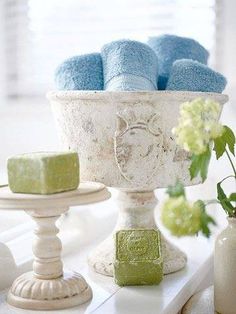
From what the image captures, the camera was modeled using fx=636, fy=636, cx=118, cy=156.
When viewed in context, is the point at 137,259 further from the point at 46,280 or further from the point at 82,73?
the point at 82,73

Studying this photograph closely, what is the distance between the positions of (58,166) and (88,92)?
152mm

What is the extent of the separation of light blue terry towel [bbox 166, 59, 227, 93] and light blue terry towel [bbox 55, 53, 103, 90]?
114 mm

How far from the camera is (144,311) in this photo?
2.89 feet

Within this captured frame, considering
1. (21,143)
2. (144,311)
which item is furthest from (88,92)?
(21,143)

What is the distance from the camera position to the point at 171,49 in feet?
3.51

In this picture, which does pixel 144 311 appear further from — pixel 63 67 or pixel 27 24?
pixel 27 24

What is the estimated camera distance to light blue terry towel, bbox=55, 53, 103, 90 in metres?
0.96

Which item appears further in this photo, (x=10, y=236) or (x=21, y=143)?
(x=21, y=143)

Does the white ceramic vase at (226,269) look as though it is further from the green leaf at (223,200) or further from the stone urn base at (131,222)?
the stone urn base at (131,222)

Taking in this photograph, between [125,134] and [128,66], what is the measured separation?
4.1 inches

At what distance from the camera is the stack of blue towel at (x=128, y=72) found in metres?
0.94

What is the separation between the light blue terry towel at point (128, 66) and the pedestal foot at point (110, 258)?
0.26 m

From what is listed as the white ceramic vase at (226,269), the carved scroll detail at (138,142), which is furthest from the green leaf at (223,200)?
the carved scroll detail at (138,142)

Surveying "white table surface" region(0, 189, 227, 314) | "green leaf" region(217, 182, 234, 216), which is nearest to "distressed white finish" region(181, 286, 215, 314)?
"white table surface" region(0, 189, 227, 314)
